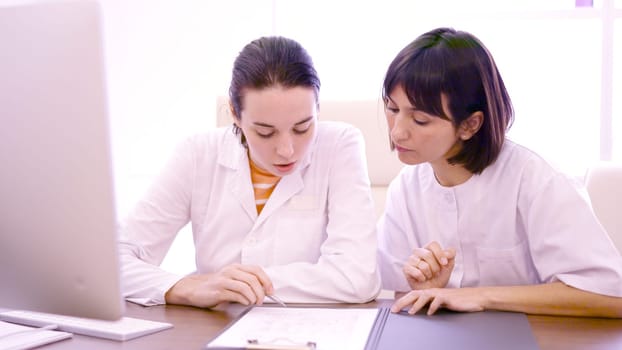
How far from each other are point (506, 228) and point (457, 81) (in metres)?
0.34

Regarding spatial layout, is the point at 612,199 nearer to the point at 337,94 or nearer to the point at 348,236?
the point at 348,236

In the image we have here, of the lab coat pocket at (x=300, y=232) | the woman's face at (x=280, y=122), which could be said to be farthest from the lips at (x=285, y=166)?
the lab coat pocket at (x=300, y=232)

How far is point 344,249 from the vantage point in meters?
1.43

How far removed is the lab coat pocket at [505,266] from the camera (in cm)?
148

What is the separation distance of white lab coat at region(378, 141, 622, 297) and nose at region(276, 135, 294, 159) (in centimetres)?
35

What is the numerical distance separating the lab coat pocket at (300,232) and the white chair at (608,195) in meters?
0.76

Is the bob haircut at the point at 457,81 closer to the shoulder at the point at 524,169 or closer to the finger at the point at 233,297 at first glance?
the shoulder at the point at 524,169

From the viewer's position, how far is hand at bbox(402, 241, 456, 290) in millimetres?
1344

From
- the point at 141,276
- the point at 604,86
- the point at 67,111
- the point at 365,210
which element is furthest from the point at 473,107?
the point at 604,86

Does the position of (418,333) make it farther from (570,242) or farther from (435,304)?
(570,242)

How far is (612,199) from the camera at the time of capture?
70.6 inches

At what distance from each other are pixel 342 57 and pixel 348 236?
6.80ft

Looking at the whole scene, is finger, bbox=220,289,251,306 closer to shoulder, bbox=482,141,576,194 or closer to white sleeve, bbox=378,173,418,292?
white sleeve, bbox=378,173,418,292

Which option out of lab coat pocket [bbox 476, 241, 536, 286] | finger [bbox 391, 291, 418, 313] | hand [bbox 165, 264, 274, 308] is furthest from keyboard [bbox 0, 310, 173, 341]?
lab coat pocket [bbox 476, 241, 536, 286]
